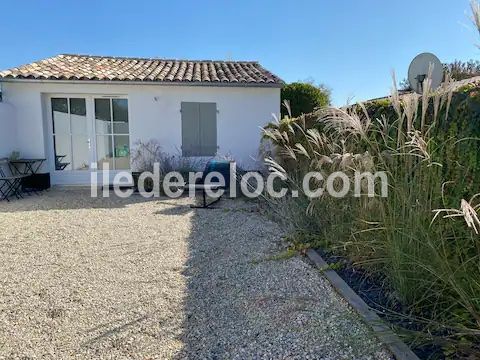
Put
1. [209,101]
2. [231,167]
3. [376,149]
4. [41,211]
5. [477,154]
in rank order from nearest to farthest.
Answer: [477,154]
[376,149]
[41,211]
[231,167]
[209,101]

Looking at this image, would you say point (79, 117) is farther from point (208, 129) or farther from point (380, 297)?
point (380, 297)

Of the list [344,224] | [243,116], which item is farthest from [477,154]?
[243,116]

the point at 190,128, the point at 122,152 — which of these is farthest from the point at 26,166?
the point at 190,128

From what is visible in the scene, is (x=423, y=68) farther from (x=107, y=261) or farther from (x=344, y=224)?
→ (x=107, y=261)

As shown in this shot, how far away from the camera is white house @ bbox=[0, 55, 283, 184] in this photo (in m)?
9.63

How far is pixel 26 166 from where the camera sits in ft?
30.9

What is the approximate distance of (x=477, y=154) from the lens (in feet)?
8.05

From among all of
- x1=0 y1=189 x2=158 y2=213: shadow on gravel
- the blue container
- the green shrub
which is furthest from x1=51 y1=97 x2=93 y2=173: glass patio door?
the green shrub

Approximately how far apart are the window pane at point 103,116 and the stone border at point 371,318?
8495 mm

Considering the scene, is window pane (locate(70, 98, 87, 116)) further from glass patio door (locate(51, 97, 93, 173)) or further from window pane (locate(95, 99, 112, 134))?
window pane (locate(95, 99, 112, 134))

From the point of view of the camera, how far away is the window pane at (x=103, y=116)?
10070 millimetres

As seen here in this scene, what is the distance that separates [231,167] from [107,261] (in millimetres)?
4644

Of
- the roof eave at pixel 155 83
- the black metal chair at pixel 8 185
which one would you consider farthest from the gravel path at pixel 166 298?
the roof eave at pixel 155 83

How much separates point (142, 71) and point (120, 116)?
5.73 ft
